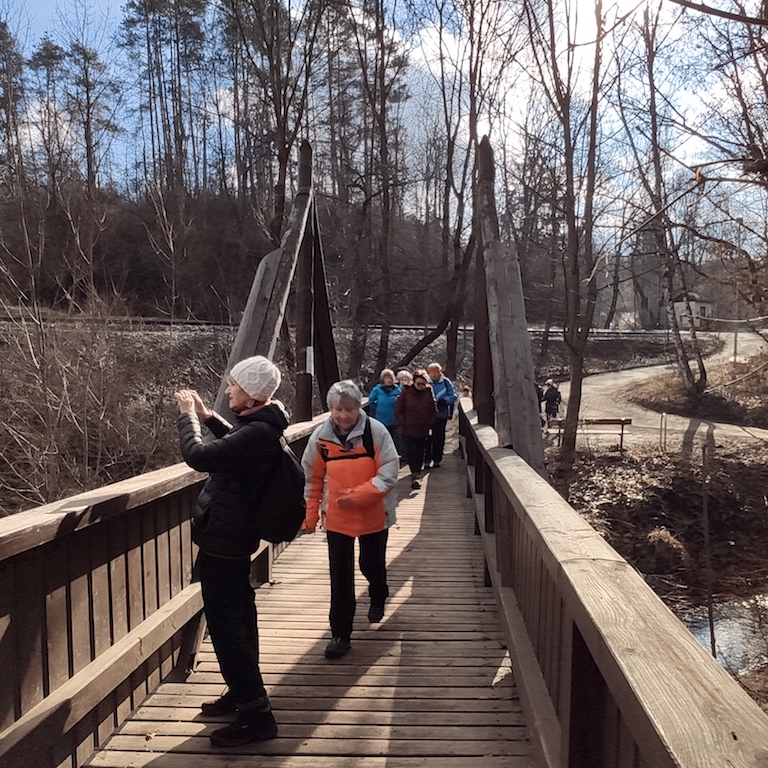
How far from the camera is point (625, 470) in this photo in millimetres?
16094

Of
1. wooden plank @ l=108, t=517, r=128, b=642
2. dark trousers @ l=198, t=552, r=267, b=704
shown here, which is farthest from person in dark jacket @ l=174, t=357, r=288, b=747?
wooden plank @ l=108, t=517, r=128, b=642

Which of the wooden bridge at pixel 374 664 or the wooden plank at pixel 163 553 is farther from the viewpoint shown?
the wooden plank at pixel 163 553

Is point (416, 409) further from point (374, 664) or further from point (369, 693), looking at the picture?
point (369, 693)

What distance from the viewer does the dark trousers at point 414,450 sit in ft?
29.0

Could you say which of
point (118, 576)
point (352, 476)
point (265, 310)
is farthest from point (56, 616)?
point (265, 310)

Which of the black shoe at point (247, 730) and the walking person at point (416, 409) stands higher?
the walking person at point (416, 409)

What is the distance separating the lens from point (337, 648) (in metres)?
3.78

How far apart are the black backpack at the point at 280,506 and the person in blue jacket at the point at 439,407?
22.2 ft

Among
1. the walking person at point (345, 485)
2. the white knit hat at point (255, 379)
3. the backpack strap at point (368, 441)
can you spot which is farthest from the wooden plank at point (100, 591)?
the backpack strap at point (368, 441)

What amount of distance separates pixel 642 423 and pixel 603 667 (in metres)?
21.3

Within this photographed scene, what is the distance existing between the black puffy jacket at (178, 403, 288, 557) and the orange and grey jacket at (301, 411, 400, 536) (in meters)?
0.86

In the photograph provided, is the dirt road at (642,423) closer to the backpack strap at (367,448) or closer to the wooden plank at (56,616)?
the backpack strap at (367,448)

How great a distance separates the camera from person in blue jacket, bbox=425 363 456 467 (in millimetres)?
10000

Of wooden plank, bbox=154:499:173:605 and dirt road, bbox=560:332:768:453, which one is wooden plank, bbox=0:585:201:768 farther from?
dirt road, bbox=560:332:768:453
